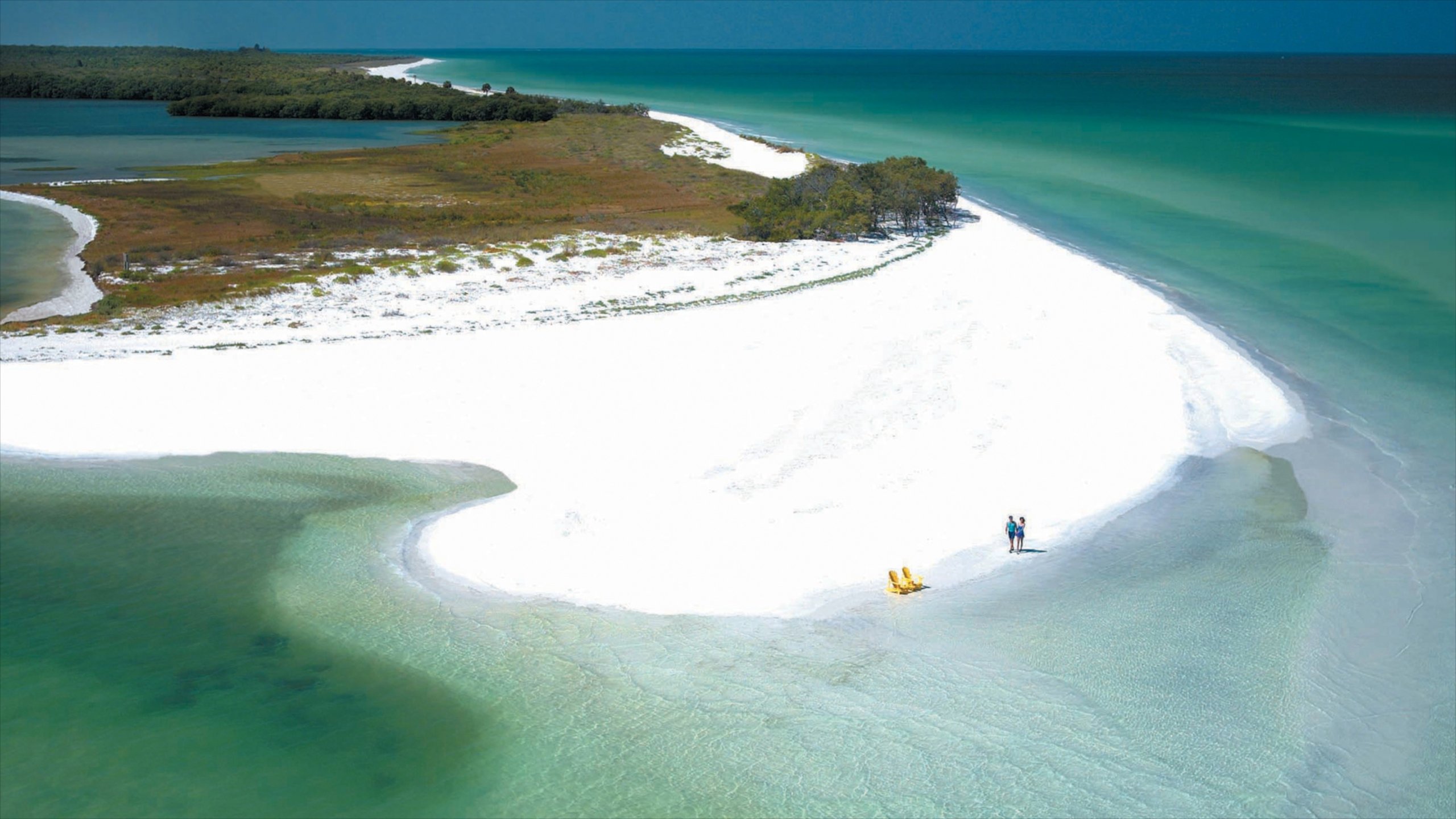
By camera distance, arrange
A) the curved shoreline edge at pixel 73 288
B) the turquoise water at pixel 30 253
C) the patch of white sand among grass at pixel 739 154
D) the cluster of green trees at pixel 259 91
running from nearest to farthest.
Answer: the curved shoreline edge at pixel 73 288, the turquoise water at pixel 30 253, the patch of white sand among grass at pixel 739 154, the cluster of green trees at pixel 259 91

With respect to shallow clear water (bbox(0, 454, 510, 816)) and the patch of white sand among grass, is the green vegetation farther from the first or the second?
shallow clear water (bbox(0, 454, 510, 816))

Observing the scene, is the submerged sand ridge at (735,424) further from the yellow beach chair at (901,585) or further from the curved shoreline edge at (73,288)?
the curved shoreline edge at (73,288)

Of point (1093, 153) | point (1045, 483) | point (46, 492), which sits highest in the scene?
point (1093, 153)

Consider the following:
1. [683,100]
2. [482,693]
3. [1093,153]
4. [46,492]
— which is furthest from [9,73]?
[482,693]

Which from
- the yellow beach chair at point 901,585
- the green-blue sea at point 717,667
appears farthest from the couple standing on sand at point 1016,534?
the yellow beach chair at point 901,585

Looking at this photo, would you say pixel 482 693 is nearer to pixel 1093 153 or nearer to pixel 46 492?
pixel 46 492

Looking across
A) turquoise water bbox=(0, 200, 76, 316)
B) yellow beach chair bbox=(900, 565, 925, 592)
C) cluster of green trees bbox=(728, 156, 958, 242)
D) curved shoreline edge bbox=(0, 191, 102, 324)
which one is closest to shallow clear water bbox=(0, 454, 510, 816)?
yellow beach chair bbox=(900, 565, 925, 592)
